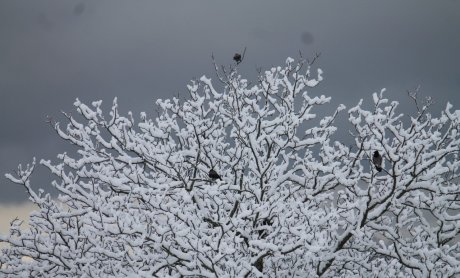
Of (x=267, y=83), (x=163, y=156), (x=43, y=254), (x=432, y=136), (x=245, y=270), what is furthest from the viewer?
(x=267, y=83)

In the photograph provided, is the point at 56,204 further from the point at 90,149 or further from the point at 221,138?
the point at 221,138

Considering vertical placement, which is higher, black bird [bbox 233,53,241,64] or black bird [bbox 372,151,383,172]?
black bird [bbox 233,53,241,64]

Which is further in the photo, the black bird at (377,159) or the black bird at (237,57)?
the black bird at (237,57)

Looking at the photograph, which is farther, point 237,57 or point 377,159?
point 237,57

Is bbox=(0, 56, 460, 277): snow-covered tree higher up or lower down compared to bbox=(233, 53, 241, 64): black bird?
lower down

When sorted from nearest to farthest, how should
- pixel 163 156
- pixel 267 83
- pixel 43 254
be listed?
pixel 163 156 < pixel 43 254 < pixel 267 83

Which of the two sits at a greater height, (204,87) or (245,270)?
(204,87)

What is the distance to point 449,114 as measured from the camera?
9.26m

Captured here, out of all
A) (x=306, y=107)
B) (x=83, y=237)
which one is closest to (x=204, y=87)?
(x=306, y=107)

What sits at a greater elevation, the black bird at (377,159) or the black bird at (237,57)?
the black bird at (237,57)

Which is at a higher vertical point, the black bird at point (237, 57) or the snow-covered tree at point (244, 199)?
the black bird at point (237, 57)

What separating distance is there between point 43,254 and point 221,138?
431 cm

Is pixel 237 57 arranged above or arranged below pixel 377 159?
above

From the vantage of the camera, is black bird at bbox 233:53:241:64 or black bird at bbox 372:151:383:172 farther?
black bird at bbox 233:53:241:64
